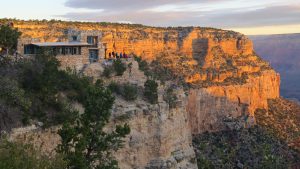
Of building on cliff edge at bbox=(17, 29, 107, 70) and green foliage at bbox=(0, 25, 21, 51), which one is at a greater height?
green foliage at bbox=(0, 25, 21, 51)

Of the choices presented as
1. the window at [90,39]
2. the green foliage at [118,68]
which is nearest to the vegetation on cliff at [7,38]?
the window at [90,39]

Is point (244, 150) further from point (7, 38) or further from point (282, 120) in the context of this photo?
point (7, 38)

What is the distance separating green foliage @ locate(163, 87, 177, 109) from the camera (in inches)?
1372

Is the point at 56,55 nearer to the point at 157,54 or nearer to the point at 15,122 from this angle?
the point at 15,122

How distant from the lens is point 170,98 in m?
35.4

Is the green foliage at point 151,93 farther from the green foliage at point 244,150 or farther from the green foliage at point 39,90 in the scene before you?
the green foliage at point 244,150

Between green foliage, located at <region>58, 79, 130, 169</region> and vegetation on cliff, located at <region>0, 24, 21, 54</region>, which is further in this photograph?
vegetation on cliff, located at <region>0, 24, 21, 54</region>

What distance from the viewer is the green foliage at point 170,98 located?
34.8 metres

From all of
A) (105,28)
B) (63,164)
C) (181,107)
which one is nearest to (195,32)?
(105,28)

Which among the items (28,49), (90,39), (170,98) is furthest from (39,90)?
(90,39)

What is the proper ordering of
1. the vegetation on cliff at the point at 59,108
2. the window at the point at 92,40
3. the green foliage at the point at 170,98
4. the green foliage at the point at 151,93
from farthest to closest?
1. the window at the point at 92,40
2. the green foliage at the point at 170,98
3. the green foliage at the point at 151,93
4. the vegetation on cliff at the point at 59,108

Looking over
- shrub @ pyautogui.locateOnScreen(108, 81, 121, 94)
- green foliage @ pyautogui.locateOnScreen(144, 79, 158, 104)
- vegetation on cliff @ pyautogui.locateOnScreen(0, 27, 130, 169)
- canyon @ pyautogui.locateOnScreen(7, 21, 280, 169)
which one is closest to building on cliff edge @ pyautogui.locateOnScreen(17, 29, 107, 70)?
vegetation on cliff @ pyautogui.locateOnScreen(0, 27, 130, 169)

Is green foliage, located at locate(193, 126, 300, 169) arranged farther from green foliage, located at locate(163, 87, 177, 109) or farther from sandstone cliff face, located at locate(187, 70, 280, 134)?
green foliage, located at locate(163, 87, 177, 109)

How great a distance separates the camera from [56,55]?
33.0 m
